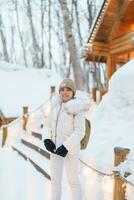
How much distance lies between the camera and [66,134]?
4.91 metres

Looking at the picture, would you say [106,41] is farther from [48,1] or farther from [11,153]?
[48,1]

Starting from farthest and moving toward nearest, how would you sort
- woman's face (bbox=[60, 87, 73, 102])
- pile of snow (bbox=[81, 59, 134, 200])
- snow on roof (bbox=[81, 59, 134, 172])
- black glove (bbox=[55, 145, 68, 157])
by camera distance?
snow on roof (bbox=[81, 59, 134, 172]) < pile of snow (bbox=[81, 59, 134, 200]) < woman's face (bbox=[60, 87, 73, 102]) < black glove (bbox=[55, 145, 68, 157])

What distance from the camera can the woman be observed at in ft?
15.8

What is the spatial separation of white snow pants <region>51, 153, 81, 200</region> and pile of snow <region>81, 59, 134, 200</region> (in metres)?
0.46

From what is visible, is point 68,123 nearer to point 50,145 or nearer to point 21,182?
point 50,145

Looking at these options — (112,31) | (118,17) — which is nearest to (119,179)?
(118,17)

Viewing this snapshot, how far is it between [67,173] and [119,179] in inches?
30.1

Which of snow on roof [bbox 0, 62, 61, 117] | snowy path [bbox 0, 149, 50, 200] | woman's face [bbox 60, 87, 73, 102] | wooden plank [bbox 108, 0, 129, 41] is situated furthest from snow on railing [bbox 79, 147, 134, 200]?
snow on roof [bbox 0, 62, 61, 117]

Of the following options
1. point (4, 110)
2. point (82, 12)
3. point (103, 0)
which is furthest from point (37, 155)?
point (82, 12)

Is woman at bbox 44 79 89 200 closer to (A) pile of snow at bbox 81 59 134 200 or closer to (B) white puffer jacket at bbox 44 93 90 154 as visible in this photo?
(B) white puffer jacket at bbox 44 93 90 154

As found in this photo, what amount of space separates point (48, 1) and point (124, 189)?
2930cm

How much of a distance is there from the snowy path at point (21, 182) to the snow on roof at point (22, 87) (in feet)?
26.9

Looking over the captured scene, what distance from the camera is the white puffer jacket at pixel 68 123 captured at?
4793 mm

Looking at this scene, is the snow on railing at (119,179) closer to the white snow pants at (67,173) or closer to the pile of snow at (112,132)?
the pile of snow at (112,132)
